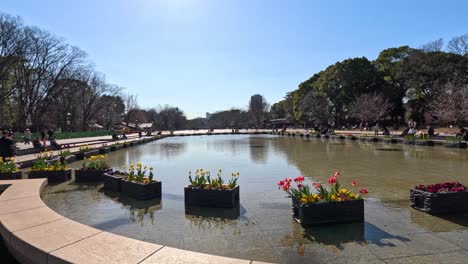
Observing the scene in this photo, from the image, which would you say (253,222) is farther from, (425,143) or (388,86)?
(388,86)

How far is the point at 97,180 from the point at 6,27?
3097 centimetres

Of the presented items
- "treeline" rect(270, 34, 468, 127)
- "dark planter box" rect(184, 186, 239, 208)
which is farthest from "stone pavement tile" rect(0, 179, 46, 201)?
"treeline" rect(270, 34, 468, 127)

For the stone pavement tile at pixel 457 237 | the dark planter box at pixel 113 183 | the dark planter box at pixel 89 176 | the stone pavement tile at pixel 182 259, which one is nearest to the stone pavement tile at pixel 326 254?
the stone pavement tile at pixel 182 259

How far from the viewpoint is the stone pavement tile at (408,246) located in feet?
13.9

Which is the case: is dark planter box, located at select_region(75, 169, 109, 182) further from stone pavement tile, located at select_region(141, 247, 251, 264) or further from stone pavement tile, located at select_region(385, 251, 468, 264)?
stone pavement tile, located at select_region(385, 251, 468, 264)

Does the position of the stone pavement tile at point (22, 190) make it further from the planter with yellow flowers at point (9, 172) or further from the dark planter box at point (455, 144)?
the dark planter box at point (455, 144)

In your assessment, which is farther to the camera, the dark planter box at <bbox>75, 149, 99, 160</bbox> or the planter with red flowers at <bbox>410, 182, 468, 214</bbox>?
the dark planter box at <bbox>75, 149, 99, 160</bbox>

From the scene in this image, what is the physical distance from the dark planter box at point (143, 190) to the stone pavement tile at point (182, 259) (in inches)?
155

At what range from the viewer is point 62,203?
724 centimetres

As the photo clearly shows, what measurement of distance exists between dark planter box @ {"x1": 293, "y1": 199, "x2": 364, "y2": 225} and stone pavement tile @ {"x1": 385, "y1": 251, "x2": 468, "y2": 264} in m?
1.37

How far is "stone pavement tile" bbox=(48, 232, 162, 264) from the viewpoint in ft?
11.1

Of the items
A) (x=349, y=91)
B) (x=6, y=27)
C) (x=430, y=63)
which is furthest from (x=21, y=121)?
(x=430, y=63)

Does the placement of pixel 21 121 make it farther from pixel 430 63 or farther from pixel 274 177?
pixel 430 63

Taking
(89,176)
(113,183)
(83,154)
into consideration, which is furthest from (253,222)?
(83,154)
